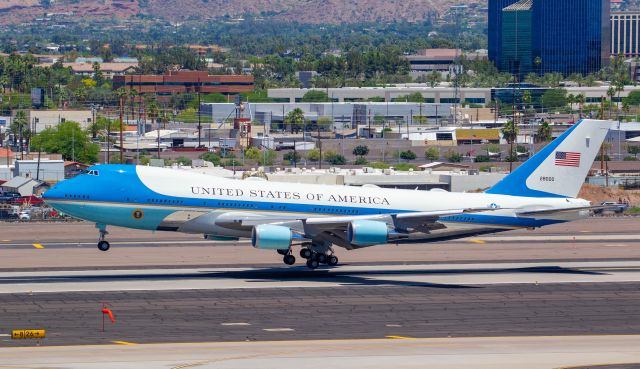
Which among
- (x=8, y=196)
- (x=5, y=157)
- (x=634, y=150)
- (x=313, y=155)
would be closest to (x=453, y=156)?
(x=313, y=155)

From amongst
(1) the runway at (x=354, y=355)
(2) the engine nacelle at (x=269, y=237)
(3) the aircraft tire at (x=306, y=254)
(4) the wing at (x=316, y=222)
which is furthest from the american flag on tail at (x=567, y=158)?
(1) the runway at (x=354, y=355)

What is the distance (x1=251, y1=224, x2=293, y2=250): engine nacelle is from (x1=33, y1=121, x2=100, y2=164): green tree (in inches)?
3608

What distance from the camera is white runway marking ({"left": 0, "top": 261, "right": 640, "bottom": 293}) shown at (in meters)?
57.5

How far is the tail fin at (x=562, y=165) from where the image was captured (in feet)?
214

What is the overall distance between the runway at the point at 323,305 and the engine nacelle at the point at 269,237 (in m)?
1.63

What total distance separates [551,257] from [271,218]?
17748mm

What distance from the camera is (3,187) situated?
117562 mm

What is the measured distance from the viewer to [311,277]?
6084 cm

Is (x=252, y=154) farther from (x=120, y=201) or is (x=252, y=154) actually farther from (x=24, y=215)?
(x=120, y=201)

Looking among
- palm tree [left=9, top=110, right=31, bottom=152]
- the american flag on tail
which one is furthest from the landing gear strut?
palm tree [left=9, top=110, right=31, bottom=152]

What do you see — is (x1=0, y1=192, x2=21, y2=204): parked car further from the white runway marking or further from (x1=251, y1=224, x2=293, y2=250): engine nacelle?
(x1=251, y1=224, x2=293, y2=250): engine nacelle

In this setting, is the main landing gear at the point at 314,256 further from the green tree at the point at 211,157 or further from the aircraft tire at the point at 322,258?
the green tree at the point at 211,157

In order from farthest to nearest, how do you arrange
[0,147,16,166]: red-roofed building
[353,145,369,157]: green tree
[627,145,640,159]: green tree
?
[627,145,640,159]: green tree, [353,145,369,157]: green tree, [0,147,16,166]: red-roofed building

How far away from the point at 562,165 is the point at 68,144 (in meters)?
99.4
